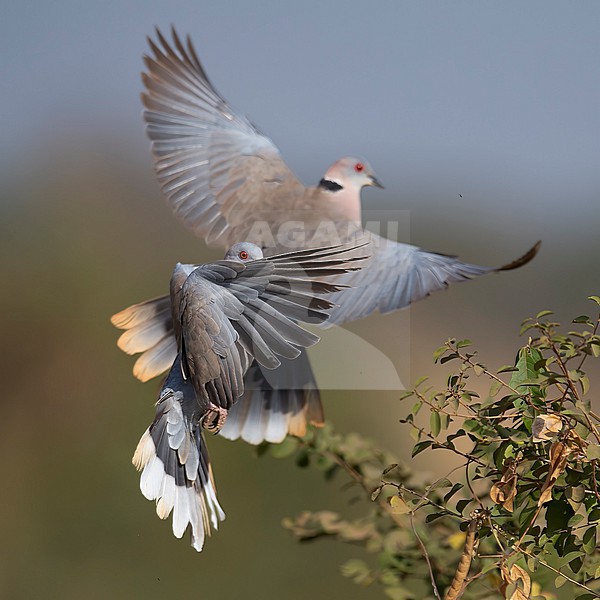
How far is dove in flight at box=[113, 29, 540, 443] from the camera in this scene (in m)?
2.24

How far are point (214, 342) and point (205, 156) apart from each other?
1.27m

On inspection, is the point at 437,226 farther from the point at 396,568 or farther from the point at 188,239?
Result: the point at 396,568

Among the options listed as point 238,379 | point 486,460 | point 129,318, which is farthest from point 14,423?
point 486,460

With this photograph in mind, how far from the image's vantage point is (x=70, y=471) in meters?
4.44

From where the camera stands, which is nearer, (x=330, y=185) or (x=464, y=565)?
(x=464, y=565)

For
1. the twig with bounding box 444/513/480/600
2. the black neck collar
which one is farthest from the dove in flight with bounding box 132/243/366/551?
the black neck collar

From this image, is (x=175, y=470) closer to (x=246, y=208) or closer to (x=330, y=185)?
(x=246, y=208)

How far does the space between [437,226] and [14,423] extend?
18.9 feet

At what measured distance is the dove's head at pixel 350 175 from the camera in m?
2.76

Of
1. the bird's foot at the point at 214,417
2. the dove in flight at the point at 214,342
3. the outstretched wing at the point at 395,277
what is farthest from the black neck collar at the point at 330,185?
the bird's foot at the point at 214,417

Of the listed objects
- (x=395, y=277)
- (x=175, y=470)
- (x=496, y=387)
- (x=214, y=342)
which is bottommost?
(x=175, y=470)

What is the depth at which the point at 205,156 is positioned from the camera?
2768mm

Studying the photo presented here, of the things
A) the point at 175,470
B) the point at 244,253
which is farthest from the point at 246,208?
the point at 175,470

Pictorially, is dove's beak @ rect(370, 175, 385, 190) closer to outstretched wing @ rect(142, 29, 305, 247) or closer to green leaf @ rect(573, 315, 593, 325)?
outstretched wing @ rect(142, 29, 305, 247)
